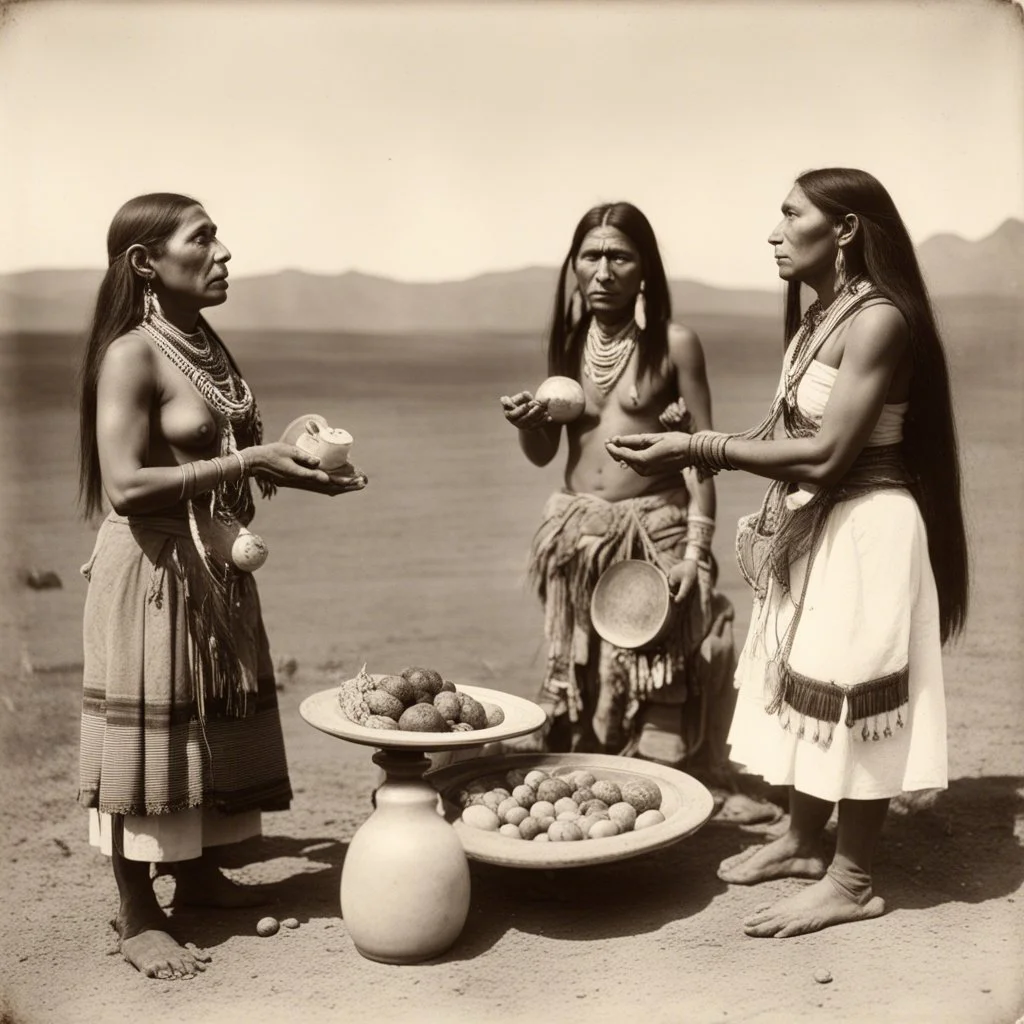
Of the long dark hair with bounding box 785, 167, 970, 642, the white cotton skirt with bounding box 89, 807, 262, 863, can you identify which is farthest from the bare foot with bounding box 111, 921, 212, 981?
the long dark hair with bounding box 785, 167, 970, 642

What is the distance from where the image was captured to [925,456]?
3.87m

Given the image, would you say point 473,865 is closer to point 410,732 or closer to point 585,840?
point 585,840

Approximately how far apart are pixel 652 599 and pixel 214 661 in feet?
5.73

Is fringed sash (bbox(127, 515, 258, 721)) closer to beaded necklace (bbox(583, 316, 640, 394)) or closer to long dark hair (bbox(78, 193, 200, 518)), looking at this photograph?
long dark hair (bbox(78, 193, 200, 518))

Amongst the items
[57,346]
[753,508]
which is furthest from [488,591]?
[57,346]

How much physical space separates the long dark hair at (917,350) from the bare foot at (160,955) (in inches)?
103

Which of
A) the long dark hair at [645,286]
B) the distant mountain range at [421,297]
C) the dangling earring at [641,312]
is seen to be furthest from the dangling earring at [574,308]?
the distant mountain range at [421,297]

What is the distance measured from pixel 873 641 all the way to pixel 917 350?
2.95 feet

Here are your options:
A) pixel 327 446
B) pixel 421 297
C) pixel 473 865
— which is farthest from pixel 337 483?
pixel 421 297

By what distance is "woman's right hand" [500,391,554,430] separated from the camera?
4.47 meters

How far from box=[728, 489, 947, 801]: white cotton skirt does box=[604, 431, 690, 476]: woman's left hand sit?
1.69 ft

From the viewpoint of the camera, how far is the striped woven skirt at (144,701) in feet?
11.9

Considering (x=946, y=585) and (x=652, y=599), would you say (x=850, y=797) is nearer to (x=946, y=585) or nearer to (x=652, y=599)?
(x=946, y=585)

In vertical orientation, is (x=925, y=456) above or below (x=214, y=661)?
above
